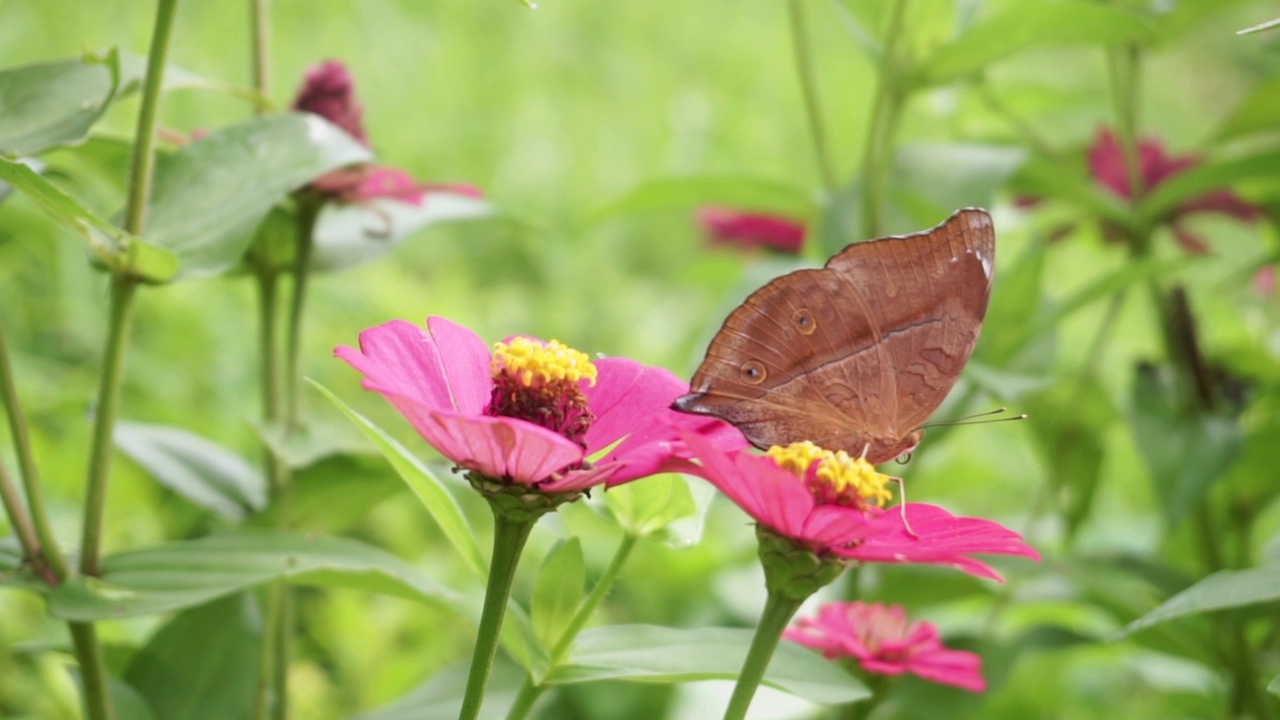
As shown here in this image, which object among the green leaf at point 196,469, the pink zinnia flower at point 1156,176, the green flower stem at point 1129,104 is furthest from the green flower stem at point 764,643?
the pink zinnia flower at point 1156,176

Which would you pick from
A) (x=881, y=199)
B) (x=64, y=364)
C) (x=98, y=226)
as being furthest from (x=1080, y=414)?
(x=64, y=364)

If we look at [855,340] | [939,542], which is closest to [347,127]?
[855,340]

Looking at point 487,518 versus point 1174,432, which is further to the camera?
point 487,518

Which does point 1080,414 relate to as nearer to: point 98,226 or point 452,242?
point 98,226

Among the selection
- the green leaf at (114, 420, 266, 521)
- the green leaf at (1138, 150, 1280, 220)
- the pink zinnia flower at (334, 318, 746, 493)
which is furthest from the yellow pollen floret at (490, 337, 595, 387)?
the green leaf at (1138, 150, 1280, 220)

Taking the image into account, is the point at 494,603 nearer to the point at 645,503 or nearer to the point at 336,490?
the point at 645,503

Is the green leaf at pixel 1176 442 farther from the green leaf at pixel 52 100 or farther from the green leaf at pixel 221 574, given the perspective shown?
the green leaf at pixel 52 100

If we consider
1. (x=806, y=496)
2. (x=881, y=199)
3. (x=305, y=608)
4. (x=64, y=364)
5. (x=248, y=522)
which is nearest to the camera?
(x=806, y=496)
